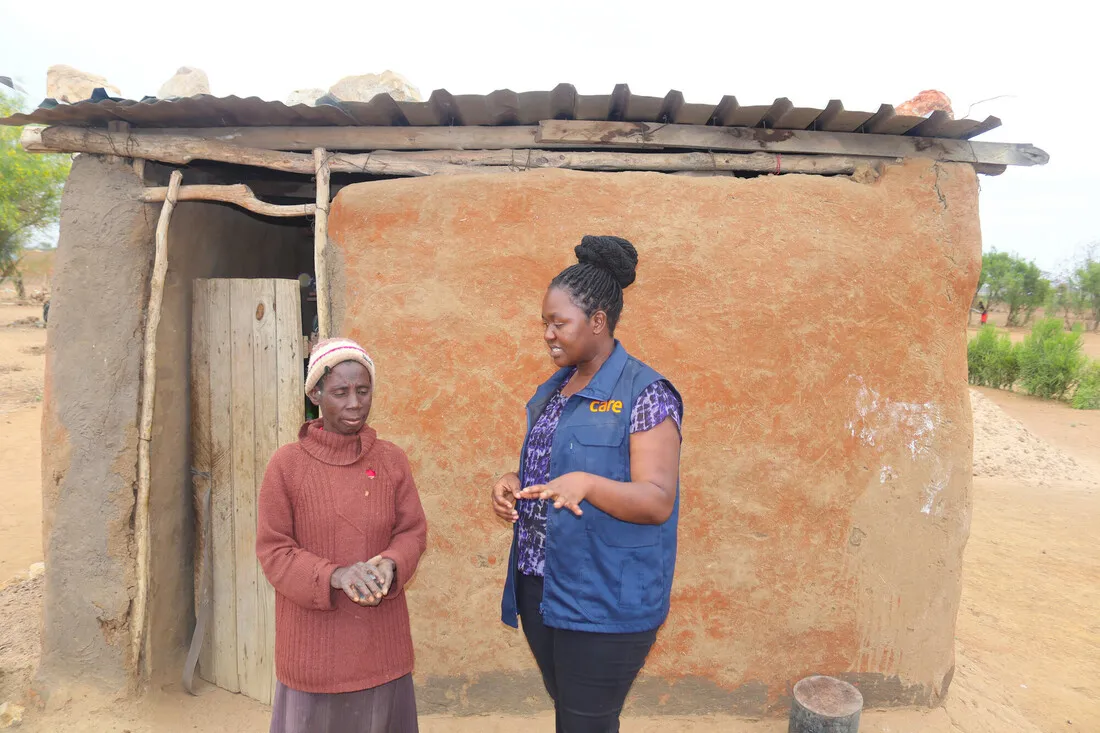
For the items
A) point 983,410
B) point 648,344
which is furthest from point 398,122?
point 983,410

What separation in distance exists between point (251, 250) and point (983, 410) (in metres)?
10.7

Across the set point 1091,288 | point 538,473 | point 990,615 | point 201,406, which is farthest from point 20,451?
point 1091,288

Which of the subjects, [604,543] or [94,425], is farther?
[94,425]

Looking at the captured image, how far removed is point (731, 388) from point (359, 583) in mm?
2113

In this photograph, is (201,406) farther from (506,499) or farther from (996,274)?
(996,274)

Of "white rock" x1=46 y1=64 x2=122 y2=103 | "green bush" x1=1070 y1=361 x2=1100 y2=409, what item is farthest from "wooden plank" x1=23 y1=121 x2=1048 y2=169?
"green bush" x1=1070 y1=361 x2=1100 y2=409

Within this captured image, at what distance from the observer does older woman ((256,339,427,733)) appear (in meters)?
1.89

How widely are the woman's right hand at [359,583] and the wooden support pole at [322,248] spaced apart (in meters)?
1.68

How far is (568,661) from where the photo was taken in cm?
181

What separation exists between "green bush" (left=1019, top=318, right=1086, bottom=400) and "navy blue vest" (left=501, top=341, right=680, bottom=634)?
15890 mm

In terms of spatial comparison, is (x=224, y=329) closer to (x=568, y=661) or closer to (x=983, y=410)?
→ (x=568, y=661)

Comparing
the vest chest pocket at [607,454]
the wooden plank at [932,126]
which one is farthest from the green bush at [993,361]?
the vest chest pocket at [607,454]

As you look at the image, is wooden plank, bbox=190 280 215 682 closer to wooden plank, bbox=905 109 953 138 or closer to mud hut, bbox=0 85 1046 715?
mud hut, bbox=0 85 1046 715

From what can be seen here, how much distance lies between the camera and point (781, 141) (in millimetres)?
3377
